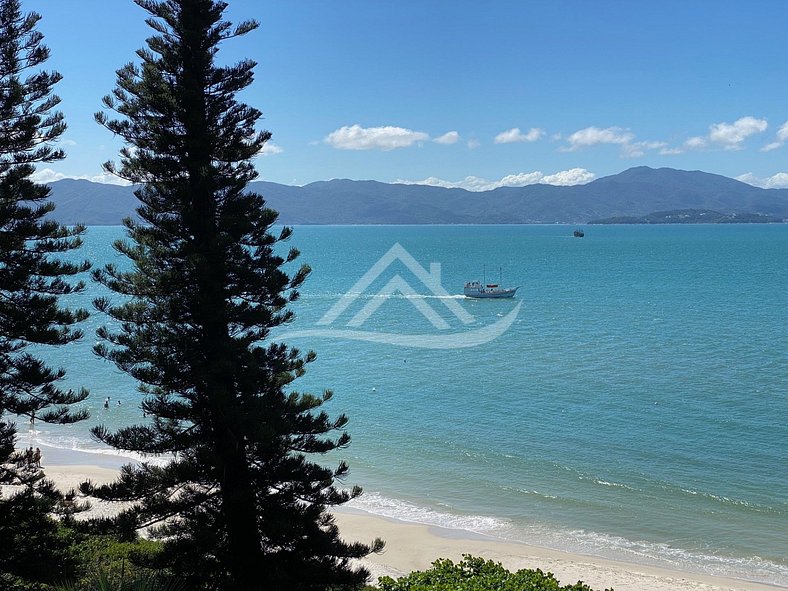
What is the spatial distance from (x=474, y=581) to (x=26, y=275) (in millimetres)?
9286

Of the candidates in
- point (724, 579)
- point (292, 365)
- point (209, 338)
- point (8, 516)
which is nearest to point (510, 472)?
point (724, 579)

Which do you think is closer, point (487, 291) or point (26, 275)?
point (26, 275)

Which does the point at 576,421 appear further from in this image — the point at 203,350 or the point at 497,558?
the point at 203,350

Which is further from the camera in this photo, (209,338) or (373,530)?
(373,530)

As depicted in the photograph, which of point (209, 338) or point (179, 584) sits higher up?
point (209, 338)

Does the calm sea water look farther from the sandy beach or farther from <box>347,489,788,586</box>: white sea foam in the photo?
the sandy beach

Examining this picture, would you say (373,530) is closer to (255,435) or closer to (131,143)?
(255,435)

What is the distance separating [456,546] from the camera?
17000 mm

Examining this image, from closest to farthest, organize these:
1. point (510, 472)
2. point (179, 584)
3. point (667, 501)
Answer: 1. point (179, 584)
2. point (667, 501)
3. point (510, 472)

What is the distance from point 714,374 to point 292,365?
28194mm

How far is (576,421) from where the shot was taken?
27078mm

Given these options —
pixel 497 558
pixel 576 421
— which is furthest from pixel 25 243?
pixel 576 421

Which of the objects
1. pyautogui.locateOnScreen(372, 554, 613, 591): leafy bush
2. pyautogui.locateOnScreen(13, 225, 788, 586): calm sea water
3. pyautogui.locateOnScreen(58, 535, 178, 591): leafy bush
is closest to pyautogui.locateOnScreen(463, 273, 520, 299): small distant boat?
pyautogui.locateOnScreen(13, 225, 788, 586): calm sea water

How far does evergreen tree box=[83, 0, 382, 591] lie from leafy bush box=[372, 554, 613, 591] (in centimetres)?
83
